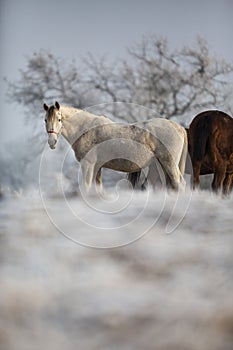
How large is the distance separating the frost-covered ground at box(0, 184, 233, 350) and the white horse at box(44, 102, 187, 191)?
72 millimetres

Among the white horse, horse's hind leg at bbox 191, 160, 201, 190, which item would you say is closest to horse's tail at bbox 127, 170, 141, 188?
the white horse

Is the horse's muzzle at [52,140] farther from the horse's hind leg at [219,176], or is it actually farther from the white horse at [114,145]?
the horse's hind leg at [219,176]

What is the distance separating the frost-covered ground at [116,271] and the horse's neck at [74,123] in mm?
158

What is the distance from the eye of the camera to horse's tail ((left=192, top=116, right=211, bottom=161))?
4.45 ft

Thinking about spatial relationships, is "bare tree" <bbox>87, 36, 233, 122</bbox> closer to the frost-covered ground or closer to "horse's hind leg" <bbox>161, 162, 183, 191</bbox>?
"horse's hind leg" <bbox>161, 162, 183, 191</bbox>

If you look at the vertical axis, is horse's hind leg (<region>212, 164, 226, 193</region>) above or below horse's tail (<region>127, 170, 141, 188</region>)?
above

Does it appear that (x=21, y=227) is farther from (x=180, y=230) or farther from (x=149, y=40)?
(x=149, y=40)

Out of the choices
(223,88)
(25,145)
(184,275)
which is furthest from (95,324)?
(223,88)

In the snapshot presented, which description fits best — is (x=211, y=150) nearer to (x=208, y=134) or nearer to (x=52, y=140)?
(x=208, y=134)

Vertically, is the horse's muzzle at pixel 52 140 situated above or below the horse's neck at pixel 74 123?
below

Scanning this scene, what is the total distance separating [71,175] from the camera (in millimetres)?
1323

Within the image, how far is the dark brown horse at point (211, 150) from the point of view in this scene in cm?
136

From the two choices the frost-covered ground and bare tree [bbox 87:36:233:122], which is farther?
bare tree [bbox 87:36:233:122]

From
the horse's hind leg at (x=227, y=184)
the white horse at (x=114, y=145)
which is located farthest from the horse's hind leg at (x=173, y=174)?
the horse's hind leg at (x=227, y=184)
